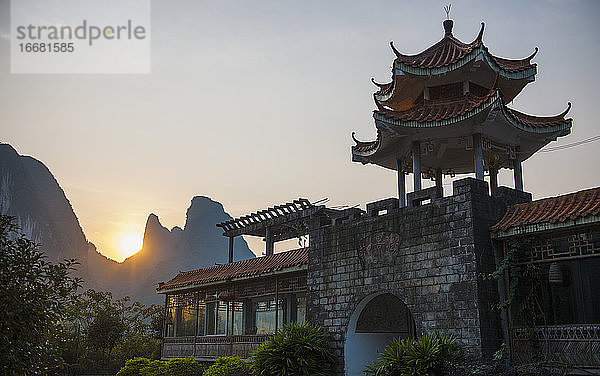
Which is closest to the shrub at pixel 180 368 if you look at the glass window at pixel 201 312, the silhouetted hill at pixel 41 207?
the glass window at pixel 201 312

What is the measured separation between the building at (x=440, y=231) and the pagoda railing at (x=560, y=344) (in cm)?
2

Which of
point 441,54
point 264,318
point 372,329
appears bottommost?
point 372,329

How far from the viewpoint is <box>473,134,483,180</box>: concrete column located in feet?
39.2

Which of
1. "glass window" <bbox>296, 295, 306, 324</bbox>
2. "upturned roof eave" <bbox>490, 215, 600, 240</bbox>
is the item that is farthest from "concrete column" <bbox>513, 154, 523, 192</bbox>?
"glass window" <bbox>296, 295, 306, 324</bbox>

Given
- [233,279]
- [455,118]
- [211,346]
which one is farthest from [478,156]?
[211,346]

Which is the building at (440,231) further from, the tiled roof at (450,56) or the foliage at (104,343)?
the foliage at (104,343)

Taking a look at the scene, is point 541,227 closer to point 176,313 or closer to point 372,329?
point 372,329

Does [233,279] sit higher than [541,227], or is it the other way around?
[541,227]

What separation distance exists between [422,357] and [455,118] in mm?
4784

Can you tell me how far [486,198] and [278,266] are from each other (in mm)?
6364

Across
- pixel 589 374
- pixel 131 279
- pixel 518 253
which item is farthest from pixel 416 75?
pixel 131 279

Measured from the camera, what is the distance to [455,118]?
11.9 m

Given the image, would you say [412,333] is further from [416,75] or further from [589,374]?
[416,75]

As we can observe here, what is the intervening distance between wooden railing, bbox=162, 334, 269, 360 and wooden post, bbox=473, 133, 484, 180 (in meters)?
6.90
